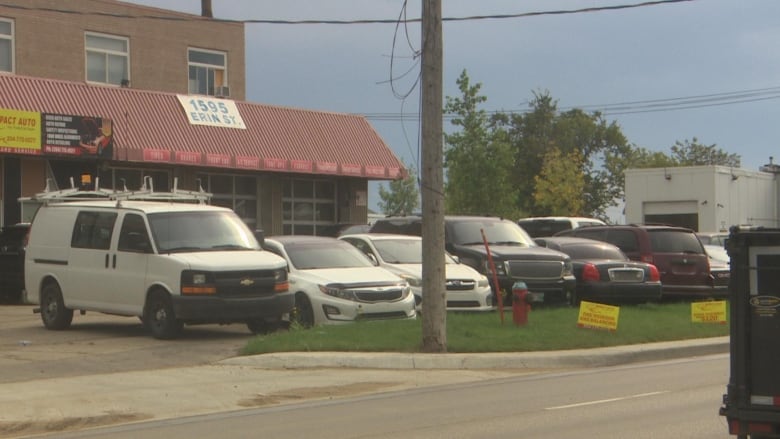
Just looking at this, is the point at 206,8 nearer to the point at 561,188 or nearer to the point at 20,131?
the point at 20,131

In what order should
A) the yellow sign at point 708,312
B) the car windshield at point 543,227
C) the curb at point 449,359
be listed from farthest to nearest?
the car windshield at point 543,227
the yellow sign at point 708,312
the curb at point 449,359

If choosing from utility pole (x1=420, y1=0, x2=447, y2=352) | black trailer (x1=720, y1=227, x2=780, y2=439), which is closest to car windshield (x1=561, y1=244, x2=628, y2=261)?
utility pole (x1=420, y1=0, x2=447, y2=352)

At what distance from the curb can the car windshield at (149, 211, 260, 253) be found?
3.01m

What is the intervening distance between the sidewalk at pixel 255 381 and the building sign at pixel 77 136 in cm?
1479

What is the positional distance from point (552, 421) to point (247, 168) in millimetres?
23219

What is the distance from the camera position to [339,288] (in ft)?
62.2

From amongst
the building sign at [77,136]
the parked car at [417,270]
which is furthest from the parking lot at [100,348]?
the building sign at [77,136]

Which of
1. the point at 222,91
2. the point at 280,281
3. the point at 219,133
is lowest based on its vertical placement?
the point at 280,281

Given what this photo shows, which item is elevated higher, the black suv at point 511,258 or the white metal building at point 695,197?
the white metal building at point 695,197

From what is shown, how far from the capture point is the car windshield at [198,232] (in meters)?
18.5

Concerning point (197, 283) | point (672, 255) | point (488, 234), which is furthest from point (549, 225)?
point (197, 283)

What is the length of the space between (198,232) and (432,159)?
4.25m

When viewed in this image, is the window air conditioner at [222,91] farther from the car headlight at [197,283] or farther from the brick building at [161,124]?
the car headlight at [197,283]

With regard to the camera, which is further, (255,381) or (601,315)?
(601,315)
